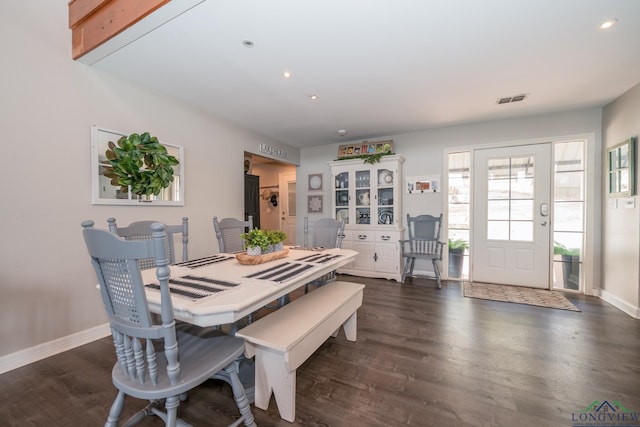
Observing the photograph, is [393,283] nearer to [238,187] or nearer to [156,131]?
[238,187]

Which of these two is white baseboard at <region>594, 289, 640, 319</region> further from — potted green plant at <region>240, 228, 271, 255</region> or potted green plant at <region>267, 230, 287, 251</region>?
potted green plant at <region>240, 228, 271, 255</region>

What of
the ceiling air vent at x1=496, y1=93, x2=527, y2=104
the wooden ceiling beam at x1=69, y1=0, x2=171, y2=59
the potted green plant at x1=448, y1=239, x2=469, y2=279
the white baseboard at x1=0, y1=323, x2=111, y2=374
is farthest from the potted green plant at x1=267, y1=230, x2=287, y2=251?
the potted green plant at x1=448, y1=239, x2=469, y2=279

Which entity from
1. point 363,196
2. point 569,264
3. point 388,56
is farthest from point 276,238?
point 569,264

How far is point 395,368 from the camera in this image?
184 cm

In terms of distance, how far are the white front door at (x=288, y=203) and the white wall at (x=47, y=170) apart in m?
3.93

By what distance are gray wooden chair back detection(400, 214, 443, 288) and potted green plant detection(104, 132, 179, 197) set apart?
128 inches

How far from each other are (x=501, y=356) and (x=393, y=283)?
6.46 ft

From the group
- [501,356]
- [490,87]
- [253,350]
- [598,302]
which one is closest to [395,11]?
[490,87]

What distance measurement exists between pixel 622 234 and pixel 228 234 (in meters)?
4.20

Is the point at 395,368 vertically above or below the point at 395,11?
below

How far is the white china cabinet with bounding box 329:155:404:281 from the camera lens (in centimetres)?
413

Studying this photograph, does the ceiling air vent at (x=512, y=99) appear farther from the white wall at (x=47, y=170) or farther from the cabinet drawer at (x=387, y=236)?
the white wall at (x=47, y=170)

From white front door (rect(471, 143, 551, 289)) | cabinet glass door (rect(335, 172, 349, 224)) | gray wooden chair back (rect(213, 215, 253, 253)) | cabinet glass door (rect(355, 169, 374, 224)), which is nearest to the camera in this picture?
gray wooden chair back (rect(213, 215, 253, 253))

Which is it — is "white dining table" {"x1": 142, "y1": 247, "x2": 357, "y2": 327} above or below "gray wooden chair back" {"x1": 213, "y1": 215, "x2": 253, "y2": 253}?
below
